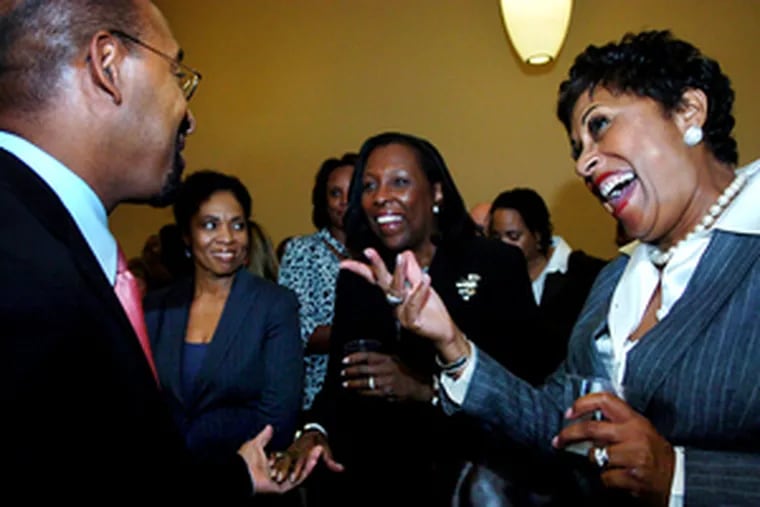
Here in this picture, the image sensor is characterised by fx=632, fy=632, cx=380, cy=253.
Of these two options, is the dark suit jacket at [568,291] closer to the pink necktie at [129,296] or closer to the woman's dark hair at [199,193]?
the woman's dark hair at [199,193]

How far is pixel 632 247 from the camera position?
6.05 ft

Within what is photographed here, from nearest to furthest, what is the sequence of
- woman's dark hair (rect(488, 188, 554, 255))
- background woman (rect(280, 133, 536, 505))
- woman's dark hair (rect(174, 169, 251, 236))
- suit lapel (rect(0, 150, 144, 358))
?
suit lapel (rect(0, 150, 144, 358)), background woman (rect(280, 133, 536, 505)), woman's dark hair (rect(174, 169, 251, 236)), woman's dark hair (rect(488, 188, 554, 255))

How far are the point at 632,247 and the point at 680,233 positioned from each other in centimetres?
30

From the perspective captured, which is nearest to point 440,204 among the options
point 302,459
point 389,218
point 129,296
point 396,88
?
point 389,218

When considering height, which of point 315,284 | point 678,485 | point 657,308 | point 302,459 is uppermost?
point 657,308

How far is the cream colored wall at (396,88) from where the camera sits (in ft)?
15.0

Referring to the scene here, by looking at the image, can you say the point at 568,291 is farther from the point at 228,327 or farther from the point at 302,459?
the point at 302,459

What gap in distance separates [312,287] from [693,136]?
2.06m

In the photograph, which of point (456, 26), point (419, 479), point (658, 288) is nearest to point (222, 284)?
point (419, 479)

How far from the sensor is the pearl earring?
1.49 m

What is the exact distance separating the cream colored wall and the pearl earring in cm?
322

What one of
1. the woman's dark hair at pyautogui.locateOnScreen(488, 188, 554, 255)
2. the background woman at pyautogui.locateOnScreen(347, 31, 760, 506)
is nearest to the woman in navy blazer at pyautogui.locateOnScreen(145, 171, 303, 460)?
the background woman at pyautogui.locateOnScreen(347, 31, 760, 506)

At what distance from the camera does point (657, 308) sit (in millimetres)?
1565

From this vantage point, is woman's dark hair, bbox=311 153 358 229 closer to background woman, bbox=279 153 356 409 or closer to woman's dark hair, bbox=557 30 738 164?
background woman, bbox=279 153 356 409
